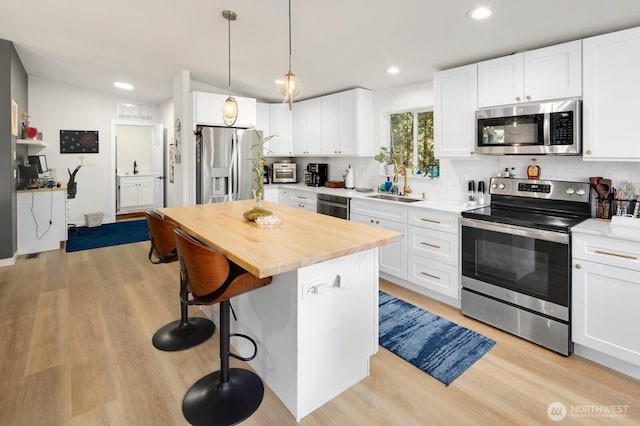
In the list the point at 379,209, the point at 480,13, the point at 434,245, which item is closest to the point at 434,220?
the point at 434,245

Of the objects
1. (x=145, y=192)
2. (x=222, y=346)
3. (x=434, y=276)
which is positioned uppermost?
(x=145, y=192)

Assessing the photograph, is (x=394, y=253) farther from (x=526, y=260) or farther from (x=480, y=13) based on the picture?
(x=480, y=13)

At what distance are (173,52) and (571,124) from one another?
4.10 meters

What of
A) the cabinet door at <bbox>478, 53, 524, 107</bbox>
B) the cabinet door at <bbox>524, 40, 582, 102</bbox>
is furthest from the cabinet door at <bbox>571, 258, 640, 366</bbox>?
the cabinet door at <bbox>478, 53, 524, 107</bbox>

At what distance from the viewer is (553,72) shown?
2.68 metres

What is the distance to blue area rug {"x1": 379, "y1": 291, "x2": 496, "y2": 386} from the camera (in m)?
2.30

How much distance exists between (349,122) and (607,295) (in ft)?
10.9

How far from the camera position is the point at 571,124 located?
8.52ft

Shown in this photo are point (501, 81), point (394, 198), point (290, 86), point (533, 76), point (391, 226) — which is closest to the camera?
point (290, 86)

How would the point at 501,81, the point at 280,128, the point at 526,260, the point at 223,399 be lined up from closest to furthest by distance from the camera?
the point at 223,399
the point at 526,260
the point at 501,81
the point at 280,128

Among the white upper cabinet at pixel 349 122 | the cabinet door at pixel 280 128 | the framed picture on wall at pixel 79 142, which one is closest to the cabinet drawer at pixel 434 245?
the white upper cabinet at pixel 349 122

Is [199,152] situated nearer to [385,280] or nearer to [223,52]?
[223,52]

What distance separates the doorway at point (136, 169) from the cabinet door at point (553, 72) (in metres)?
6.80

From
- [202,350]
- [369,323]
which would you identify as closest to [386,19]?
[369,323]
